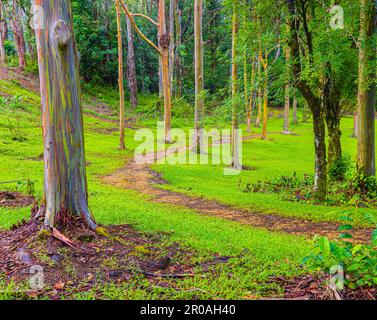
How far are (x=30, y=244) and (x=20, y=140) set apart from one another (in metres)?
13.4

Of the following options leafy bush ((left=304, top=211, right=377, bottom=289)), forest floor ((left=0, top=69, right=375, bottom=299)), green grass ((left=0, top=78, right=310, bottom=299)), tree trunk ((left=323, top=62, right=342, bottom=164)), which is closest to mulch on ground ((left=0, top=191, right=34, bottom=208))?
forest floor ((left=0, top=69, right=375, bottom=299))

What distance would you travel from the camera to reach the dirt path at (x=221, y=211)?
670 centimetres

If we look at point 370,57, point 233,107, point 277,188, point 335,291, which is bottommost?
point 277,188

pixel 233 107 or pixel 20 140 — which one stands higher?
pixel 233 107

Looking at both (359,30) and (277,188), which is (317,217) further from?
(359,30)

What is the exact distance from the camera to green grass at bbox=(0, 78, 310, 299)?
3.64 meters

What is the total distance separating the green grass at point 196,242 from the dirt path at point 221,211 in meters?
0.43

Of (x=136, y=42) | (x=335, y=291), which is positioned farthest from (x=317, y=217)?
(x=136, y=42)

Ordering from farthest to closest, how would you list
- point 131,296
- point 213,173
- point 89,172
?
A: point 213,173 → point 89,172 → point 131,296

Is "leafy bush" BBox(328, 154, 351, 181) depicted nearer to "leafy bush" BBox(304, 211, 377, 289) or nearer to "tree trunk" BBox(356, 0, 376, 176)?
"tree trunk" BBox(356, 0, 376, 176)

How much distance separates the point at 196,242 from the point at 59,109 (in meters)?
2.62

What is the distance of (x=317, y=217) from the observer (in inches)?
302

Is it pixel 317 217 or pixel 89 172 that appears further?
pixel 89 172

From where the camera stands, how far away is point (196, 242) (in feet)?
17.4
